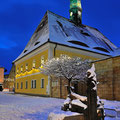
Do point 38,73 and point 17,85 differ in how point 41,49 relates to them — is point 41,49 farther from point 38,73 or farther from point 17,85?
point 17,85

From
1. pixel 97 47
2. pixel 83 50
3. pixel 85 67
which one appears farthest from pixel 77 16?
pixel 85 67

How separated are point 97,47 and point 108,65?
13.9 metres

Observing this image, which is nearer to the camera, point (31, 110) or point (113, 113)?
point (113, 113)

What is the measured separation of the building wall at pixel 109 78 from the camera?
11.0m

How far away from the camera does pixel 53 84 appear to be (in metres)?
18.1

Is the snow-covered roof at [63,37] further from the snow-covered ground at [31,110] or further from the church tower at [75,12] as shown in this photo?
the snow-covered ground at [31,110]

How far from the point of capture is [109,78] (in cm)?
1162

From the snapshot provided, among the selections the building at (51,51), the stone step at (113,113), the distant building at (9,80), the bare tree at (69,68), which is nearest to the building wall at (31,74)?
the building at (51,51)

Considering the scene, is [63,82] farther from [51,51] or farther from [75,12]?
[75,12]

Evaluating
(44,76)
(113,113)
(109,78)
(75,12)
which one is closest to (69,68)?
(109,78)

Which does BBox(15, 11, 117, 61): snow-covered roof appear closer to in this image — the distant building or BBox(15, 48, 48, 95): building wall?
BBox(15, 48, 48, 95): building wall

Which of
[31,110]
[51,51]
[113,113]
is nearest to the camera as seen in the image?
[113,113]

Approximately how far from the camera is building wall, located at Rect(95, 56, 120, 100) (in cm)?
1097

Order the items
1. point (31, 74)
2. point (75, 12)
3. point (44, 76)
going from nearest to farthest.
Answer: point (44, 76) → point (31, 74) → point (75, 12)
